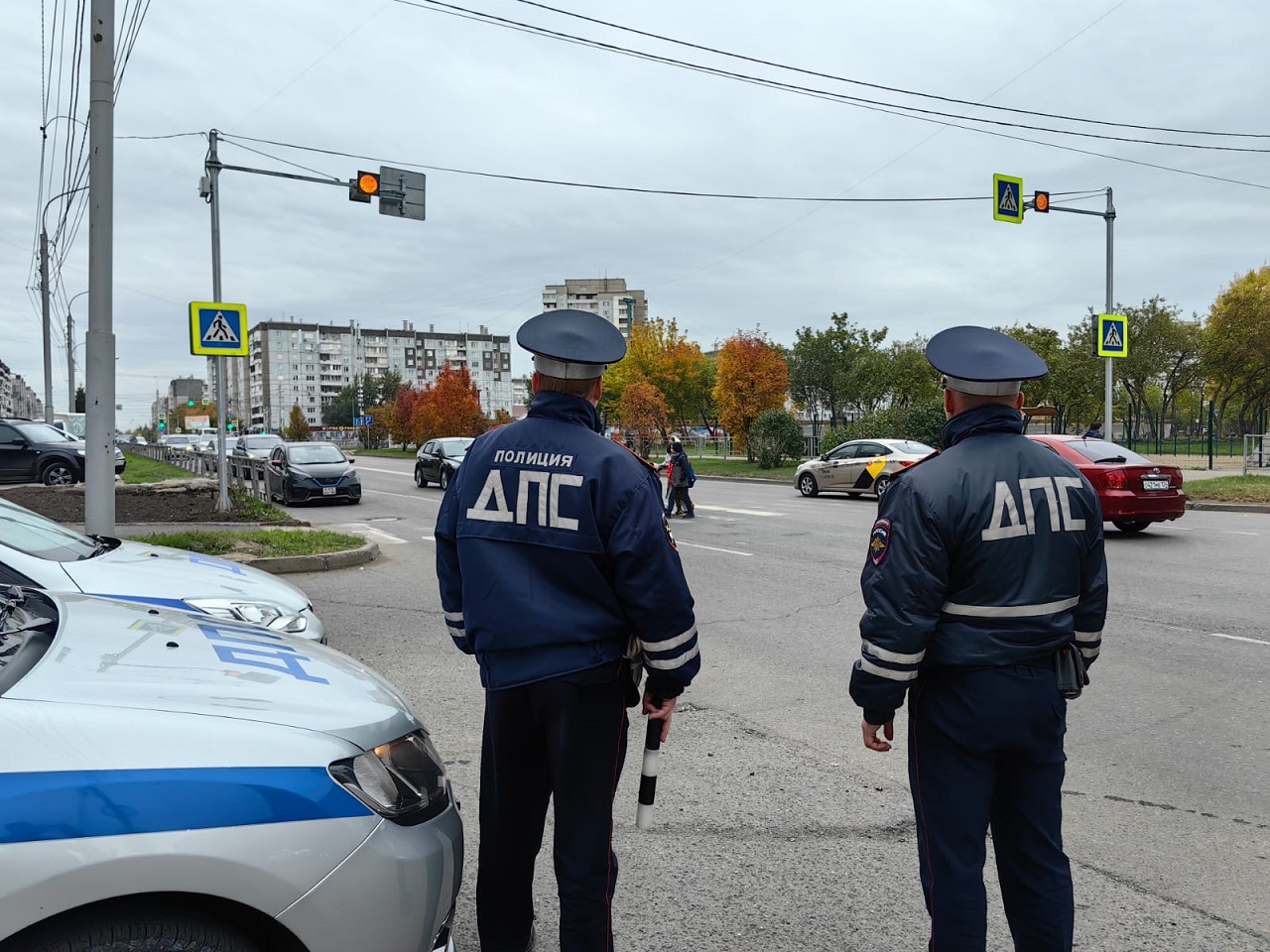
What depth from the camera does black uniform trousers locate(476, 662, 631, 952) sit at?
2592 millimetres

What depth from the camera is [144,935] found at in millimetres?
1896

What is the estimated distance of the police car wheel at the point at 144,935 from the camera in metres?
1.84

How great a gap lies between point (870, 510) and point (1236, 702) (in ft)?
44.5

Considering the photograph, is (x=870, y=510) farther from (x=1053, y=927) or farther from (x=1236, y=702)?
(x=1053, y=927)

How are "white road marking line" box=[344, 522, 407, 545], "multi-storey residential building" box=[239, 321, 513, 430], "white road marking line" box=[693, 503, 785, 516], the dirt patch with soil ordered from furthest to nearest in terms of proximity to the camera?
"multi-storey residential building" box=[239, 321, 513, 430], "white road marking line" box=[693, 503, 785, 516], the dirt patch with soil, "white road marking line" box=[344, 522, 407, 545]

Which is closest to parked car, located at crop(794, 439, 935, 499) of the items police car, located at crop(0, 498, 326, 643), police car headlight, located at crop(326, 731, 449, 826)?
police car, located at crop(0, 498, 326, 643)

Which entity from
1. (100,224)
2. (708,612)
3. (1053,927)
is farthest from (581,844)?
(100,224)

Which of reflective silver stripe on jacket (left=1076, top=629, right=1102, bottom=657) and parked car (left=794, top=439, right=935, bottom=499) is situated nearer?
reflective silver stripe on jacket (left=1076, top=629, right=1102, bottom=657)

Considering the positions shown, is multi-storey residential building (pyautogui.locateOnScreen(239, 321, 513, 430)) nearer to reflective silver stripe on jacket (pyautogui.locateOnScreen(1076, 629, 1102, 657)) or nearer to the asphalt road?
the asphalt road

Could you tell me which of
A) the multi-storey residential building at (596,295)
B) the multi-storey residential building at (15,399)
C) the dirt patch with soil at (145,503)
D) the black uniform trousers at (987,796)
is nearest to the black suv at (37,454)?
the dirt patch with soil at (145,503)

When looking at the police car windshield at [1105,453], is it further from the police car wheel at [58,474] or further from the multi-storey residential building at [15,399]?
the multi-storey residential building at [15,399]

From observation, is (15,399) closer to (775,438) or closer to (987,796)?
(775,438)

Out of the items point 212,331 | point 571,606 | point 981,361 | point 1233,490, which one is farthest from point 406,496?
point 981,361

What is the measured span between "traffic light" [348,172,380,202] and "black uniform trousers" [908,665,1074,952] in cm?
1470
